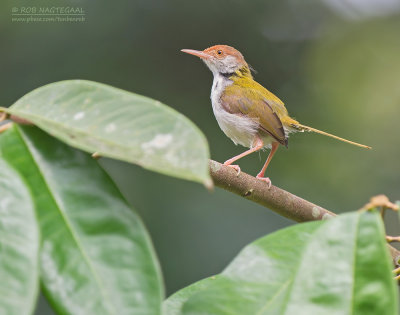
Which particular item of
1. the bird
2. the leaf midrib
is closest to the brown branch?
the leaf midrib

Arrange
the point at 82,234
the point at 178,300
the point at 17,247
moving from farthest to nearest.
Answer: the point at 178,300 → the point at 82,234 → the point at 17,247

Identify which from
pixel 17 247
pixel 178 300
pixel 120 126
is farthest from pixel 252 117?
pixel 17 247

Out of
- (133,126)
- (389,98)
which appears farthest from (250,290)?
(389,98)

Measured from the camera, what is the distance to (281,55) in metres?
7.47

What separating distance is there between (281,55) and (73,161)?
6604 millimetres

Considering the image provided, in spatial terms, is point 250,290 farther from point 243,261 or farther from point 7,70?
point 7,70

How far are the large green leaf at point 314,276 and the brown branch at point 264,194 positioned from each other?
80 centimetres

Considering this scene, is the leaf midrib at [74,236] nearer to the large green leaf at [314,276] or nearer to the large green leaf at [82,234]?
the large green leaf at [82,234]

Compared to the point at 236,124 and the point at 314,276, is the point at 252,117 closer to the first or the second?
the point at 236,124

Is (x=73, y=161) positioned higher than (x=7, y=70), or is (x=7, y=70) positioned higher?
(x=73, y=161)

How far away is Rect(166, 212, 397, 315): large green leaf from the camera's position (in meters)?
0.96

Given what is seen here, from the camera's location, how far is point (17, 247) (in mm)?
946

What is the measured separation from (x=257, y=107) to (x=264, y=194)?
6.81 ft

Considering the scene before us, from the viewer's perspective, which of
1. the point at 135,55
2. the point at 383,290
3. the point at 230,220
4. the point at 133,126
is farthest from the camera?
the point at 135,55
